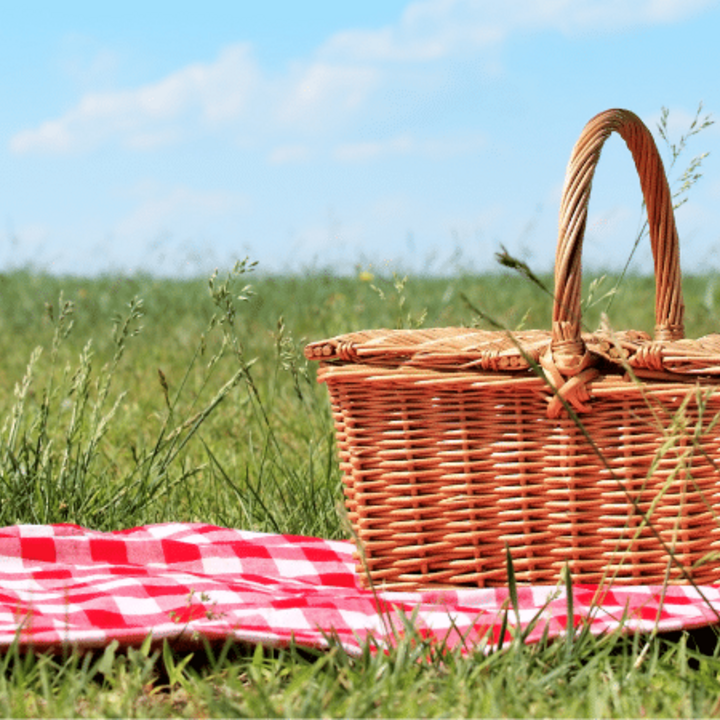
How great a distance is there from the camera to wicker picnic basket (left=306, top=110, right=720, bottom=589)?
1363 millimetres

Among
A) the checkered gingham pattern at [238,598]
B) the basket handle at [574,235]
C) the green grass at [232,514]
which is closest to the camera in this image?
the green grass at [232,514]

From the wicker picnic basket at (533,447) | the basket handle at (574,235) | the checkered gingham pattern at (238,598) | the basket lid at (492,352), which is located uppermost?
the basket handle at (574,235)

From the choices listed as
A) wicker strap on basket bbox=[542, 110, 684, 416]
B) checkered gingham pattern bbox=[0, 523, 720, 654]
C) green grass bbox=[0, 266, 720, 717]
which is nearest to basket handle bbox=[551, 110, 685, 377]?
wicker strap on basket bbox=[542, 110, 684, 416]

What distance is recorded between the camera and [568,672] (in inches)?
44.4

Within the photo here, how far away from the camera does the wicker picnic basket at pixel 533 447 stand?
136 cm

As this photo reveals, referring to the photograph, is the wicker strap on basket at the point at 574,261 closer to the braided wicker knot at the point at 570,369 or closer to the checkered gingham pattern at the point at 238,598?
the braided wicker knot at the point at 570,369

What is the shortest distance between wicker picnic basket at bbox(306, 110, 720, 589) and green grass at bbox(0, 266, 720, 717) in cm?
16

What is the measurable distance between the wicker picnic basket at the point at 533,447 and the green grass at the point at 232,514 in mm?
157

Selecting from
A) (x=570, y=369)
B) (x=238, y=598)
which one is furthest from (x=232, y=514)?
(x=570, y=369)

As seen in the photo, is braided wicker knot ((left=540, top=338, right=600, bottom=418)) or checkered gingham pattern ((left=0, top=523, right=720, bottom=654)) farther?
braided wicker knot ((left=540, top=338, right=600, bottom=418))

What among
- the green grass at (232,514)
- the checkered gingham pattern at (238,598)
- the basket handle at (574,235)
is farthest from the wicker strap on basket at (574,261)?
the checkered gingham pattern at (238,598)

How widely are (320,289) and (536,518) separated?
16.7 ft

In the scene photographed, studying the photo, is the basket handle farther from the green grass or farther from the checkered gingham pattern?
the checkered gingham pattern

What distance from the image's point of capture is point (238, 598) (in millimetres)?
1404
